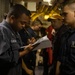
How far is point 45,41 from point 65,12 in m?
0.50

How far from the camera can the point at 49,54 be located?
603 cm

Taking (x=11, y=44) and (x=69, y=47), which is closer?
(x=11, y=44)

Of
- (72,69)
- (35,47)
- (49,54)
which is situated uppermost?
(35,47)

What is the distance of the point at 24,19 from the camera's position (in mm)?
3020

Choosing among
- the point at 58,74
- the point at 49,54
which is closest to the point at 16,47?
the point at 58,74

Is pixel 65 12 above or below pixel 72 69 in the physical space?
above

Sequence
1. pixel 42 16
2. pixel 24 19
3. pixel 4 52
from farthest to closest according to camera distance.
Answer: pixel 42 16, pixel 24 19, pixel 4 52

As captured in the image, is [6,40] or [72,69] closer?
[6,40]

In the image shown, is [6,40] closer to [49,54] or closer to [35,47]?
[35,47]

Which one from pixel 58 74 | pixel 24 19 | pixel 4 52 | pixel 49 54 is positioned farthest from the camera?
pixel 49 54

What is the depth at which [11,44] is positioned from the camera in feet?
9.21

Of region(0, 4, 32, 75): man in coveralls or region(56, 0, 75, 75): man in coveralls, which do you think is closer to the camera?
region(0, 4, 32, 75): man in coveralls

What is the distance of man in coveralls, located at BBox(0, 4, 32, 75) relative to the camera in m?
2.70

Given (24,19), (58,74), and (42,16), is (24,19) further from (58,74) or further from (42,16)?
(42,16)
